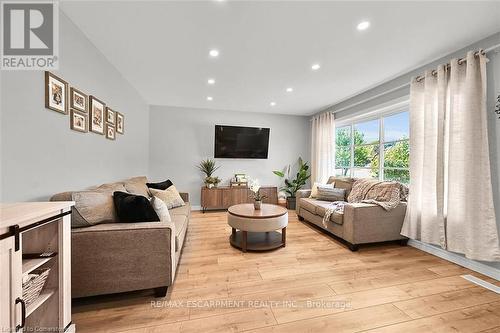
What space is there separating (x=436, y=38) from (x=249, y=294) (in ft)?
10.5

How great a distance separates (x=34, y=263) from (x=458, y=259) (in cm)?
381

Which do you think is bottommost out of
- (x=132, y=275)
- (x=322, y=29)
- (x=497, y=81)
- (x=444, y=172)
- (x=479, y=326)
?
(x=479, y=326)

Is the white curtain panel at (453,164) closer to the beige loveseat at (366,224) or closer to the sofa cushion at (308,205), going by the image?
the beige loveseat at (366,224)

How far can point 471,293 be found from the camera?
1844 millimetres

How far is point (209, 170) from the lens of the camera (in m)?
4.93

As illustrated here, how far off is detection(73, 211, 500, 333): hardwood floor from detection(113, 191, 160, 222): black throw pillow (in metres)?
0.64

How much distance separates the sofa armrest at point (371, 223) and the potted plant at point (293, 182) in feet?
7.98

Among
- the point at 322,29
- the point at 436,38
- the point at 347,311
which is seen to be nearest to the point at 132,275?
the point at 347,311

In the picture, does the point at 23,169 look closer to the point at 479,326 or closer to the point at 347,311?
the point at 347,311

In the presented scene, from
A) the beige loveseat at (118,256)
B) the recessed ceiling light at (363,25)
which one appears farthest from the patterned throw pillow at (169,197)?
the recessed ceiling light at (363,25)

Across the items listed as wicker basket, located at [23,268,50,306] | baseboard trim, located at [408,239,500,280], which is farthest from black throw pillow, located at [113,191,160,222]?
baseboard trim, located at [408,239,500,280]

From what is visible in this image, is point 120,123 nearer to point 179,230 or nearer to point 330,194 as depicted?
point 179,230

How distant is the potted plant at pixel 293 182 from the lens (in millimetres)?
5258

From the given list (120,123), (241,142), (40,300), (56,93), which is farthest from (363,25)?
(241,142)
